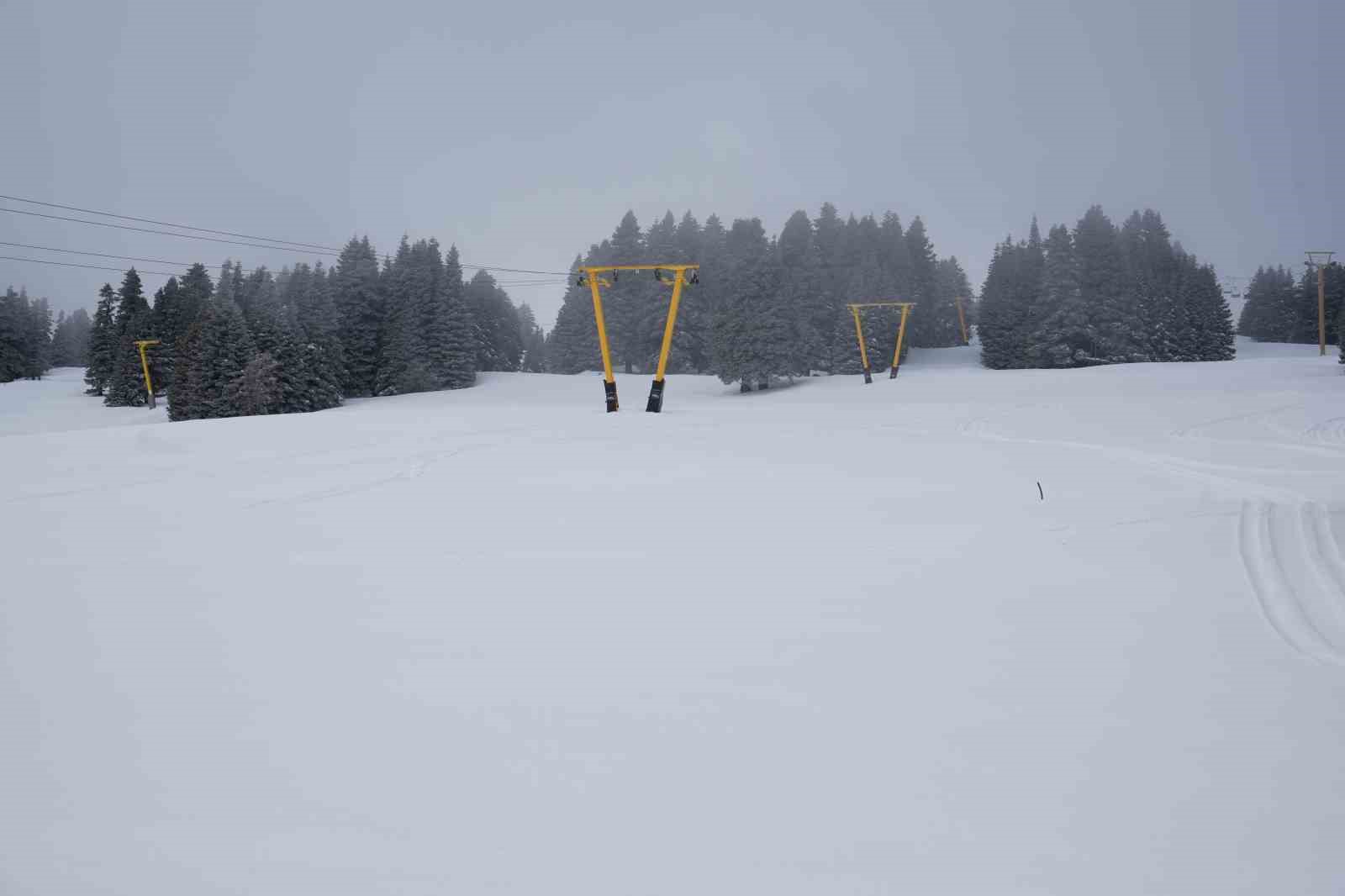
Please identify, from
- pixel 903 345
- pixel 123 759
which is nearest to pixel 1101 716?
pixel 123 759

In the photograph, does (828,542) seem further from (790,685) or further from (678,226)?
(678,226)

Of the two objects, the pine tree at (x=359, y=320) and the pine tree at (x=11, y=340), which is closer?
the pine tree at (x=359, y=320)

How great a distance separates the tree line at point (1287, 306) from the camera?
69.2 metres

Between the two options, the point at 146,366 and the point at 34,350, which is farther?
the point at 34,350

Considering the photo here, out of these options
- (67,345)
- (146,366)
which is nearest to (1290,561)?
(146,366)

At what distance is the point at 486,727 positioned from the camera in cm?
387

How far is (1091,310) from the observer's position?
2203 inches

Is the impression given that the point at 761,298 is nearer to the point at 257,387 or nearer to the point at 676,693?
the point at 257,387

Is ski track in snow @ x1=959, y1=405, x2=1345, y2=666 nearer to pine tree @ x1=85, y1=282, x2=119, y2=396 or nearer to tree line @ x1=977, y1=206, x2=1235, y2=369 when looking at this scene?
tree line @ x1=977, y1=206, x2=1235, y2=369

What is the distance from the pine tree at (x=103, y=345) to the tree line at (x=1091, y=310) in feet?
211

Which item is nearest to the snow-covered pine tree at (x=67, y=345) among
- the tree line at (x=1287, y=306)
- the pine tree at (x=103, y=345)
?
the pine tree at (x=103, y=345)

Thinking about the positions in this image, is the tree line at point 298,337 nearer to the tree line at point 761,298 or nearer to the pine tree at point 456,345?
the pine tree at point 456,345

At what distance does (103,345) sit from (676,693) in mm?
66489

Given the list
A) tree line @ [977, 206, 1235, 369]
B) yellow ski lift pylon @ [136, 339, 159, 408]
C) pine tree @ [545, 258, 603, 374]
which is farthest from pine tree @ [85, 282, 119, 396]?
tree line @ [977, 206, 1235, 369]
